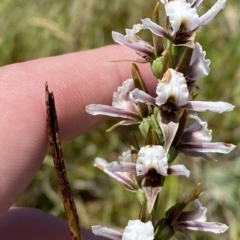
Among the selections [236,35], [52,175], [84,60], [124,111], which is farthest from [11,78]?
[236,35]

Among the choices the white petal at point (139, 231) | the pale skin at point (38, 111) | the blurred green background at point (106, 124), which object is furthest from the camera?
the blurred green background at point (106, 124)

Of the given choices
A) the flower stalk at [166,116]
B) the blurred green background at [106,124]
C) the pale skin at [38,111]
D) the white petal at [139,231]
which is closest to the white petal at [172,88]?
the flower stalk at [166,116]

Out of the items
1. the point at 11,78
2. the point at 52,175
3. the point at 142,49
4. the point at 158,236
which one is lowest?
the point at 52,175

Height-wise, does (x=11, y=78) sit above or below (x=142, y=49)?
below

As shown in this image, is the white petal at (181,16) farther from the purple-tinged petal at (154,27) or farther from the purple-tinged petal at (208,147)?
the purple-tinged petal at (208,147)

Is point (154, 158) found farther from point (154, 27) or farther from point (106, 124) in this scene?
point (106, 124)

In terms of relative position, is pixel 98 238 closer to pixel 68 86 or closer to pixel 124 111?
pixel 68 86

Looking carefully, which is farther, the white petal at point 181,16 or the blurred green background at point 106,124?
the blurred green background at point 106,124
